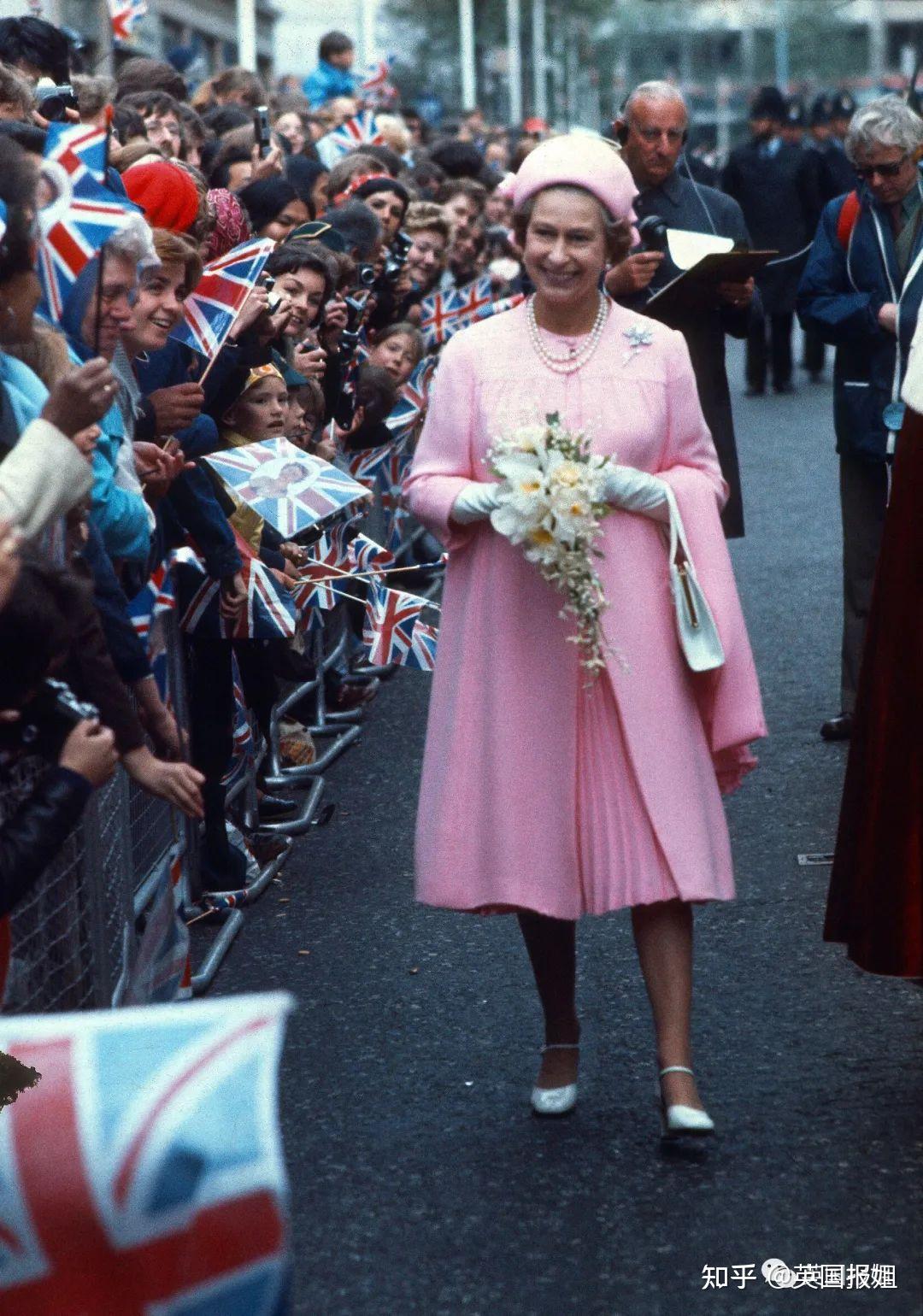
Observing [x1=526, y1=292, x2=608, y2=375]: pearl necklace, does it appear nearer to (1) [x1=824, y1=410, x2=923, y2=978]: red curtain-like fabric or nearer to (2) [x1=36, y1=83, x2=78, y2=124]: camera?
(1) [x1=824, y1=410, x2=923, y2=978]: red curtain-like fabric

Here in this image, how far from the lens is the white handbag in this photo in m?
4.59

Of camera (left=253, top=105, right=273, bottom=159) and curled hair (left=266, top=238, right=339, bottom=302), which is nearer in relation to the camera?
curled hair (left=266, top=238, right=339, bottom=302)

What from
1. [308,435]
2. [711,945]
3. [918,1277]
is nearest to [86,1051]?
[918,1277]

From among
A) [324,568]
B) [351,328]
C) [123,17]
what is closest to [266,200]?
[351,328]

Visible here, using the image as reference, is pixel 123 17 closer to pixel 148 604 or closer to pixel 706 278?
pixel 706 278

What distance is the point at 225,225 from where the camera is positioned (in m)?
6.97

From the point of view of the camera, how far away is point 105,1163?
2.51m

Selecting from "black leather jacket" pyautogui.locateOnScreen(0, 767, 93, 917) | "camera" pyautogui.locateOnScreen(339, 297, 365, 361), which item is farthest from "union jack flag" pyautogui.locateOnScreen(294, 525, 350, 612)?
"black leather jacket" pyautogui.locateOnScreen(0, 767, 93, 917)

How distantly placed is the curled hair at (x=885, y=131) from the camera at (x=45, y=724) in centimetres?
472

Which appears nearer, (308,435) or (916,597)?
(916,597)

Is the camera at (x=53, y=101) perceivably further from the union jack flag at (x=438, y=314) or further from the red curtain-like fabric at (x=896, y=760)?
the union jack flag at (x=438, y=314)

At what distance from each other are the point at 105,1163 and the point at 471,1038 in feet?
9.48

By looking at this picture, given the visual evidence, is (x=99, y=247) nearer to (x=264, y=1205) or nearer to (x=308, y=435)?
(x=264, y=1205)

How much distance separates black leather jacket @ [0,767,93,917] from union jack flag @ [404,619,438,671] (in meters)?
3.90
